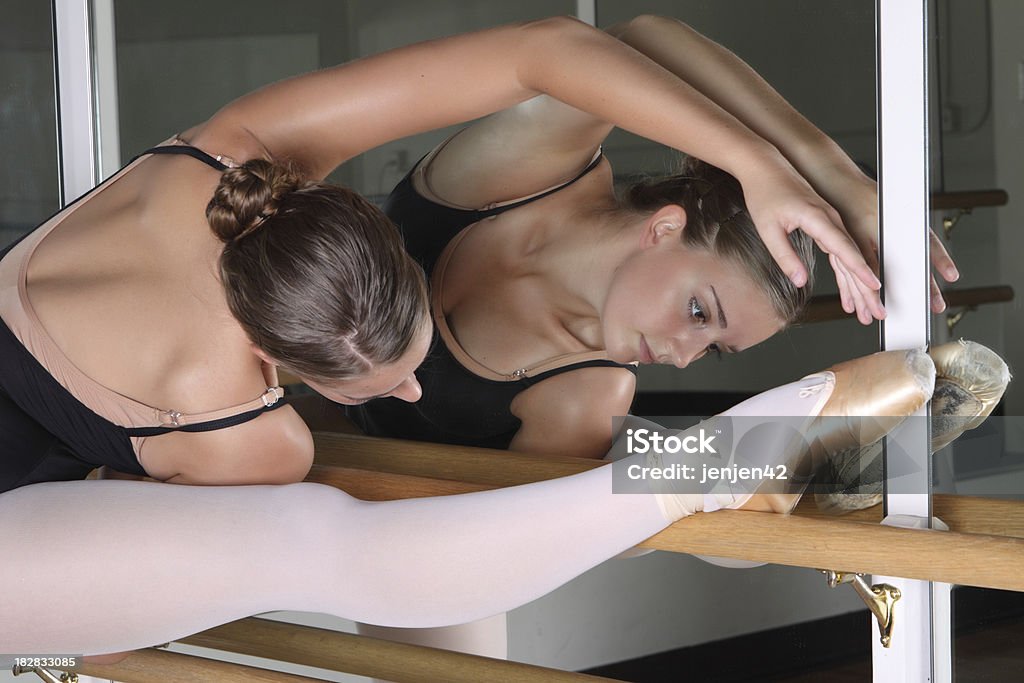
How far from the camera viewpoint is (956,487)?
0.81 meters

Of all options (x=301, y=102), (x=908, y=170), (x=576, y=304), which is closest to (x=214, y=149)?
(x=301, y=102)

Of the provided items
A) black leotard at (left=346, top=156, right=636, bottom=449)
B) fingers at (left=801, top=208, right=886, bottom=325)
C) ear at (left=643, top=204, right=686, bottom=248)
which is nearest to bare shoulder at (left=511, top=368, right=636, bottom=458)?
black leotard at (left=346, top=156, right=636, bottom=449)

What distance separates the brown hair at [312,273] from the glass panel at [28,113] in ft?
2.25

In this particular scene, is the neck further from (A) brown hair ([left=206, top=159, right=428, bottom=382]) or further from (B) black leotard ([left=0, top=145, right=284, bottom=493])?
(B) black leotard ([left=0, top=145, right=284, bottom=493])

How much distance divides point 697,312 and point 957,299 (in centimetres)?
21

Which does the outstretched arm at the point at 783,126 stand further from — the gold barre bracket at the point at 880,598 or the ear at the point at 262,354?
the ear at the point at 262,354

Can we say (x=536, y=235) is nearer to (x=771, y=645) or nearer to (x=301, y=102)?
(x=301, y=102)

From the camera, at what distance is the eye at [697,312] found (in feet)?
2.93

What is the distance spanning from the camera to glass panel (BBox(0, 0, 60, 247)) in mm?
1446

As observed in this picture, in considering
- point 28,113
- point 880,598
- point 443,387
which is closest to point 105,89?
point 28,113

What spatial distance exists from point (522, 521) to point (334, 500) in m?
0.18

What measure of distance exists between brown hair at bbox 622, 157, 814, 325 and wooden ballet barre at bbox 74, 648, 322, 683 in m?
0.52

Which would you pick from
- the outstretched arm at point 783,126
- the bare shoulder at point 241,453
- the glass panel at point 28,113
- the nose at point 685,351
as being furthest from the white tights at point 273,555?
the glass panel at point 28,113

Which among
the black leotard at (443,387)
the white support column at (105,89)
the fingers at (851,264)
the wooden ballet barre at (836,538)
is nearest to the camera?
the wooden ballet barre at (836,538)
